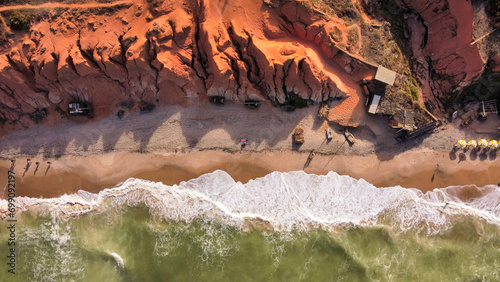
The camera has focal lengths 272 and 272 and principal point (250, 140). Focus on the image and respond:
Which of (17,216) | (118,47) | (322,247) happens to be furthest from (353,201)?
(17,216)

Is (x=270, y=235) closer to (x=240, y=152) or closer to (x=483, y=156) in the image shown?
(x=240, y=152)

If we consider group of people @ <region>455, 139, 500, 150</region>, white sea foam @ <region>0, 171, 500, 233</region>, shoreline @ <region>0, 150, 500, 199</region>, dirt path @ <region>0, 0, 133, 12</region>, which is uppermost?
dirt path @ <region>0, 0, 133, 12</region>

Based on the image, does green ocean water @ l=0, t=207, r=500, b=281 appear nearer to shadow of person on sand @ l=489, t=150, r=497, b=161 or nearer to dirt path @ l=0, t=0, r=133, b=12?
shadow of person on sand @ l=489, t=150, r=497, b=161

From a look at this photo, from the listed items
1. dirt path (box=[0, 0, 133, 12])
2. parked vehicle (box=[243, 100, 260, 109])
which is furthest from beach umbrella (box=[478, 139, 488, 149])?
dirt path (box=[0, 0, 133, 12])

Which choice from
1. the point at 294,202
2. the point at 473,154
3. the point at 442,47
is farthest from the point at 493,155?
the point at 294,202

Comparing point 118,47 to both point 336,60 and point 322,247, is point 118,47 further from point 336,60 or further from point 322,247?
point 322,247

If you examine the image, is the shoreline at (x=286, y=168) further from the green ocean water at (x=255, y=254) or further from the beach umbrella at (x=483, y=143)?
the green ocean water at (x=255, y=254)
